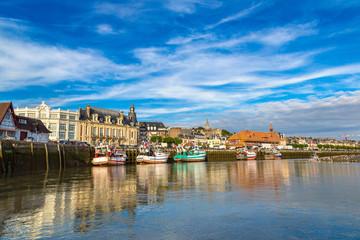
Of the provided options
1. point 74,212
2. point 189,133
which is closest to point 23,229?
point 74,212

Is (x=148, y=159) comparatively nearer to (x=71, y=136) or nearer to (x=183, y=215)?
(x=71, y=136)

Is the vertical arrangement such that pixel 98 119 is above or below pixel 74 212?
above

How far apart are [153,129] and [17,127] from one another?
320 feet

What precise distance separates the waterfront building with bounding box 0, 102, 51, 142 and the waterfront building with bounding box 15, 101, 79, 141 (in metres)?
25.1

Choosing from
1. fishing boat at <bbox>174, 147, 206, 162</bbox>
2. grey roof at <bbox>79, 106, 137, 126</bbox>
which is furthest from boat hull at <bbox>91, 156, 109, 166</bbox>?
grey roof at <bbox>79, 106, 137, 126</bbox>

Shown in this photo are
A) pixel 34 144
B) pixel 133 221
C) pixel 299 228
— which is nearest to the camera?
pixel 299 228

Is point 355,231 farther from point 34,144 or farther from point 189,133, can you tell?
point 189,133

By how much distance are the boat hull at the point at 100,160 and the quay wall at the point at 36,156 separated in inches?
104

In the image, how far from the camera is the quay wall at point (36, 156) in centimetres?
3466

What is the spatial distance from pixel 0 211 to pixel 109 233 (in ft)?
23.1

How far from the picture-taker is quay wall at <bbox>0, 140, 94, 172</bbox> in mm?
34656

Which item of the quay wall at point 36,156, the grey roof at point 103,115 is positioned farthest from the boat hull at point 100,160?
the grey roof at point 103,115

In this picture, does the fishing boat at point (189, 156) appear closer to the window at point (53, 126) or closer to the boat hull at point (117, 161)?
the boat hull at point (117, 161)

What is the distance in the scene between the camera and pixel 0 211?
13.5 meters
